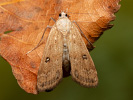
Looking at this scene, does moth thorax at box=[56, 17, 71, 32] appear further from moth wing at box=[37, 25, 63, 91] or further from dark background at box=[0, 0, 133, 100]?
dark background at box=[0, 0, 133, 100]

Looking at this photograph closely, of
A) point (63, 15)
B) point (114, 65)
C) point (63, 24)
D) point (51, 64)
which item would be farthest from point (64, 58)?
point (114, 65)

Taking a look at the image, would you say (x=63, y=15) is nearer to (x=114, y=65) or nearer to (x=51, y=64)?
(x=51, y=64)

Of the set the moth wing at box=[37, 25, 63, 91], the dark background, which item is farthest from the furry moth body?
the dark background

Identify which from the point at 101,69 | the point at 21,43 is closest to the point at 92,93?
the point at 101,69

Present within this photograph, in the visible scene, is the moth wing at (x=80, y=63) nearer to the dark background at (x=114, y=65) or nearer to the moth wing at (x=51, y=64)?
the moth wing at (x=51, y=64)

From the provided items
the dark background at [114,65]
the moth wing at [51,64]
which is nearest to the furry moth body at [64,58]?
the moth wing at [51,64]

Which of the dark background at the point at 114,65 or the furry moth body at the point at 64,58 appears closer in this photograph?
the furry moth body at the point at 64,58
